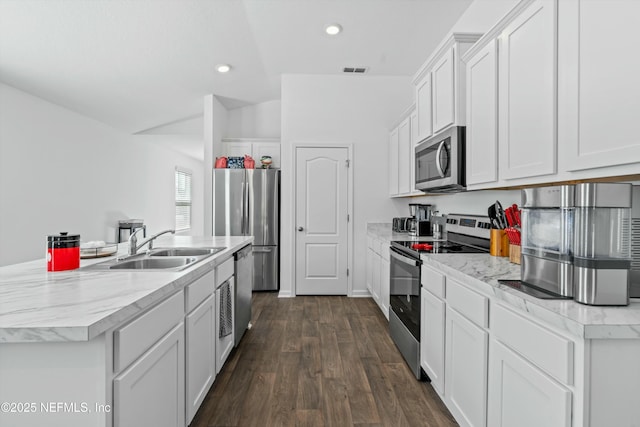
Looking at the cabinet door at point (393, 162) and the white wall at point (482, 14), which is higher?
the white wall at point (482, 14)

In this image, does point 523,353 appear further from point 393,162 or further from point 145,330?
point 393,162

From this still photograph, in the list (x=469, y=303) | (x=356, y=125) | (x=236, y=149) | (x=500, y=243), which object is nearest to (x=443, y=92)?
(x=500, y=243)

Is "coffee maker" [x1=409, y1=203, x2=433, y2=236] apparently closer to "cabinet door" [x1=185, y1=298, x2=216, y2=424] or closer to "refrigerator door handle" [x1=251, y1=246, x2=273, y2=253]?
"refrigerator door handle" [x1=251, y1=246, x2=273, y2=253]

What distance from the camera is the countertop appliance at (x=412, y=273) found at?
7.99 feet

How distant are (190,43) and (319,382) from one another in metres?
3.67

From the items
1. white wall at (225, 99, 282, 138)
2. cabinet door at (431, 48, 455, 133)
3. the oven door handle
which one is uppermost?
white wall at (225, 99, 282, 138)

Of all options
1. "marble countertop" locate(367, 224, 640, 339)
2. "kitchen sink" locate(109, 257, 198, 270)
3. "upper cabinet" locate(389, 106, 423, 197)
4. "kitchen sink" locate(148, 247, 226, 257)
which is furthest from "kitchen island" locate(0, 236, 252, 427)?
"upper cabinet" locate(389, 106, 423, 197)

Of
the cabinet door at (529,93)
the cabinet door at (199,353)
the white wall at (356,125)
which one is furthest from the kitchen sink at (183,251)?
the white wall at (356,125)

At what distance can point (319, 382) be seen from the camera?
94.1 inches

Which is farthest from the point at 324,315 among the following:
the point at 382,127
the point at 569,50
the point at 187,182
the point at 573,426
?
the point at 187,182

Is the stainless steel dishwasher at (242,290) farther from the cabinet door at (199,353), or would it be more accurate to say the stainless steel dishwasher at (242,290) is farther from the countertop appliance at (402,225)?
the countertop appliance at (402,225)

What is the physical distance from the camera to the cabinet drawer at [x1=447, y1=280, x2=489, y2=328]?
153 centimetres

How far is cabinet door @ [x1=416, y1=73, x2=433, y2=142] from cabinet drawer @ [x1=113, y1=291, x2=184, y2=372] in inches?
89.1

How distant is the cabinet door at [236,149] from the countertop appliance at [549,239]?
468 cm
